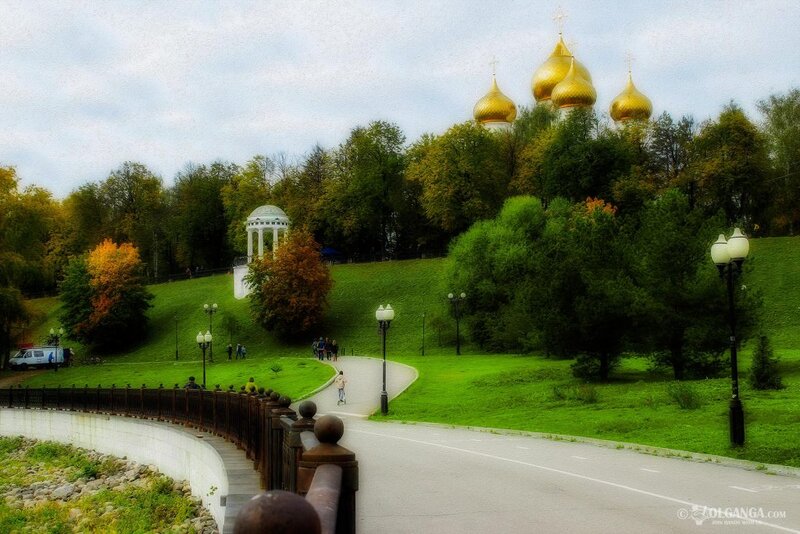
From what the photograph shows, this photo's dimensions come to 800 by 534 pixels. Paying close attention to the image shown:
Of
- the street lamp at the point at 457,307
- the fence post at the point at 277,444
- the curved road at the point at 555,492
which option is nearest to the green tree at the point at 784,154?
the street lamp at the point at 457,307

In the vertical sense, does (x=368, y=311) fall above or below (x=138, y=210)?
below

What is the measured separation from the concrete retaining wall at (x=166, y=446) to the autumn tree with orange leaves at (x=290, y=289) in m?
31.5

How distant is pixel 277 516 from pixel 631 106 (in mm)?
89740

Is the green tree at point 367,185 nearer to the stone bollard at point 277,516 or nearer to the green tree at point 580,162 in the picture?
the green tree at point 580,162

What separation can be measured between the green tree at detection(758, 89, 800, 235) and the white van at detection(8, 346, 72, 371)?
5555 centimetres

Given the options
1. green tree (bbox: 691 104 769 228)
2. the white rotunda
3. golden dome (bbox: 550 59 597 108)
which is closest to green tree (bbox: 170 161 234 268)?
the white rotunda

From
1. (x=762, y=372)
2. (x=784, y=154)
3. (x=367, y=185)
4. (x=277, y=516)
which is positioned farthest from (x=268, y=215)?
(x=277, y=516)

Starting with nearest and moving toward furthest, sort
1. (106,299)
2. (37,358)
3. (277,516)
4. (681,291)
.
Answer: (277,516), (681,291), (37,358), (106,299)

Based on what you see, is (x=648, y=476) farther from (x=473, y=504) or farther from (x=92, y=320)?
(x=92, y=320)

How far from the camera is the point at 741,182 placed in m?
70.0

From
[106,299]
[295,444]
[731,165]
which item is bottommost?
[295,444]

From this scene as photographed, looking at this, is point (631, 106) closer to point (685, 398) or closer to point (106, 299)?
point (106, 299)

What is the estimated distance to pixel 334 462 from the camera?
439 cm

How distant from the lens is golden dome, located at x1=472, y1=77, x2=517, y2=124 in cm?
8706
